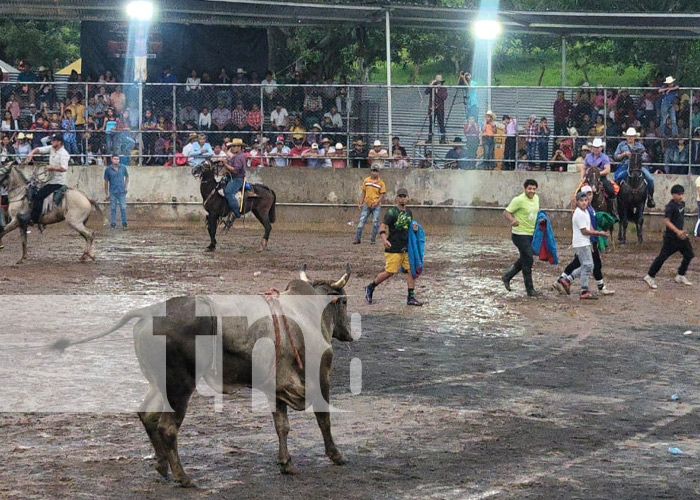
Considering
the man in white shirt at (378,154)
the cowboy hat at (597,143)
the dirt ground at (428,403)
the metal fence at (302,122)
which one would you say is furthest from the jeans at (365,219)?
the cowboy hat at (597,143)

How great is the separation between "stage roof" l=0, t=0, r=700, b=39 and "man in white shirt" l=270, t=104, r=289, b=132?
2.33 metres

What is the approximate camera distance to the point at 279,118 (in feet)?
94.5

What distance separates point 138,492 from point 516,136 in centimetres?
2090

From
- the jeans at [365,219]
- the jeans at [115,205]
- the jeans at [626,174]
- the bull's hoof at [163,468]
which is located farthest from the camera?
the jeans at [115,205]

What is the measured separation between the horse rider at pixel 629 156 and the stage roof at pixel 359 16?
10.3 ft

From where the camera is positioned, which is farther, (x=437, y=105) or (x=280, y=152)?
(x=280, y=152)

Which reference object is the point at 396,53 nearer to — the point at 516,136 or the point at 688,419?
the point at 516,136

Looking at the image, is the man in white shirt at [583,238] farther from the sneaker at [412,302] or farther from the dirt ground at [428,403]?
the sneaker at [412,302]

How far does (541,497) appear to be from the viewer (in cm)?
836

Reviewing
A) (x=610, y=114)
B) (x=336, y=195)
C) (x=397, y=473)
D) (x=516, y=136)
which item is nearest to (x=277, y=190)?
(x=336, y=195)

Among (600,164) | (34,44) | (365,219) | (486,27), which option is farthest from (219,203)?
(34,44)

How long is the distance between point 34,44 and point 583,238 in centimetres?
3049

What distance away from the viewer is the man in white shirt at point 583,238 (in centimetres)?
1756

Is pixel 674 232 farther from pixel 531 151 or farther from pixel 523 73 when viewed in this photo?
pixel 523 73
